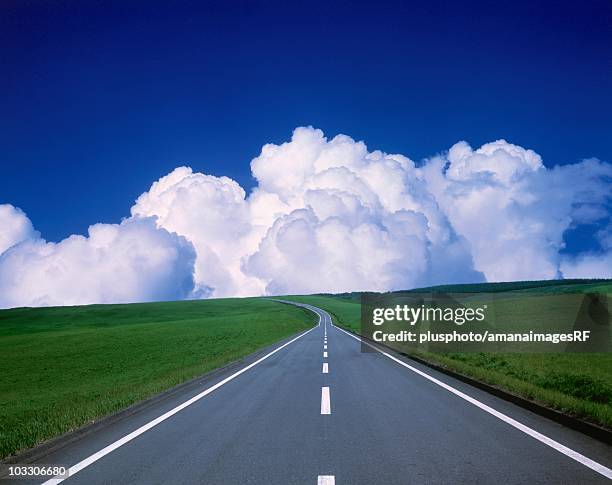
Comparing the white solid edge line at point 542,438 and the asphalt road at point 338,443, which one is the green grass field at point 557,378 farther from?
the white solid edge line at point 542,438

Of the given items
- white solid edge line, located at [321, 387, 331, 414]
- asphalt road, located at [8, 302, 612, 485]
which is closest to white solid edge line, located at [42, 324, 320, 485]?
asphalt road, located at [8, 302, 612, 485]

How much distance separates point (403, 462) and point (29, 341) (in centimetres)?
4720

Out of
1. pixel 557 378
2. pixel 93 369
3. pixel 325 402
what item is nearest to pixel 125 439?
pixel 325 402

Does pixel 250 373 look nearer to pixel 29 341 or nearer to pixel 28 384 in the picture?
pixel 28 384

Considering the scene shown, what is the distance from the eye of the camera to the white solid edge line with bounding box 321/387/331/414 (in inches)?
365

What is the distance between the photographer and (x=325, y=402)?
401 inches

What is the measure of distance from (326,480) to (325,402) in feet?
16.8

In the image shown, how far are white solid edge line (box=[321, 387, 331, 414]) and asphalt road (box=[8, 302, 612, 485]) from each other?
0.20ft

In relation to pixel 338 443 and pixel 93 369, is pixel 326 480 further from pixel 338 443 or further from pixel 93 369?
pixel 93 369

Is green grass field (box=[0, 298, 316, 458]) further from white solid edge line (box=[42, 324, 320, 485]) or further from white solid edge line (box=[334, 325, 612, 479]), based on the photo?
white solid edge line (box=[334, 325, 612, 479])

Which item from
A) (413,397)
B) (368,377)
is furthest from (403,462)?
(368,377)

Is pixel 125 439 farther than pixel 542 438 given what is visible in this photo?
Yes

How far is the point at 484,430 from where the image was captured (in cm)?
735

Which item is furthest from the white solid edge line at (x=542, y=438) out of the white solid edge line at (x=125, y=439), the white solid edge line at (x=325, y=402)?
the white solid edge line at (x=125, y=439)
